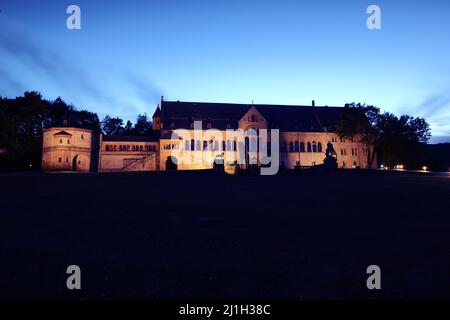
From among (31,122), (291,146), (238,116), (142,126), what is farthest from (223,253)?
(142,126)

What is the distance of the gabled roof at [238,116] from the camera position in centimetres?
7231

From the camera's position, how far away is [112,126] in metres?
97.0

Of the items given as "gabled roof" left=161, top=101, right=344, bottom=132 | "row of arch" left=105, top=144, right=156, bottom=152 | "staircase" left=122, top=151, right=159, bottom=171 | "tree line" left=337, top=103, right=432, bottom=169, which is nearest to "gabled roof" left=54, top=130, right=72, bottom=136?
"row of arch" left=105, top=144, right=156, bottom=152

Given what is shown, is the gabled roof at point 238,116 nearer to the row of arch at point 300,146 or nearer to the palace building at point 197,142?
the palace building at point 197,142

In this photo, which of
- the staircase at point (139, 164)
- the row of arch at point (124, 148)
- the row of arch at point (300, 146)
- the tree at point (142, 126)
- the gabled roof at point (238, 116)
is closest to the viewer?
the staircase at point (139, 164)

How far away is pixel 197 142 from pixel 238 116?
47.0ft

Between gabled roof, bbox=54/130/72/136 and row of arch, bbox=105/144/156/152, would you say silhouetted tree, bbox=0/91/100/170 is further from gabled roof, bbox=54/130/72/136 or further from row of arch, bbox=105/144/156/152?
row of arch, bbox=105/144/156/152

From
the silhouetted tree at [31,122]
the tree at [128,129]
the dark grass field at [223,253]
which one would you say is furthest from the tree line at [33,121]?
the dark grass field at [223,253]

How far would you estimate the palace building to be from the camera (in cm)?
6331

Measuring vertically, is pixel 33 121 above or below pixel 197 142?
above

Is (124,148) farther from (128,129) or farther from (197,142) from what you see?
(128,129)

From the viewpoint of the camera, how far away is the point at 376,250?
19.7 feet

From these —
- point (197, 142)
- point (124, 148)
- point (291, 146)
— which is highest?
point (197, 142)
